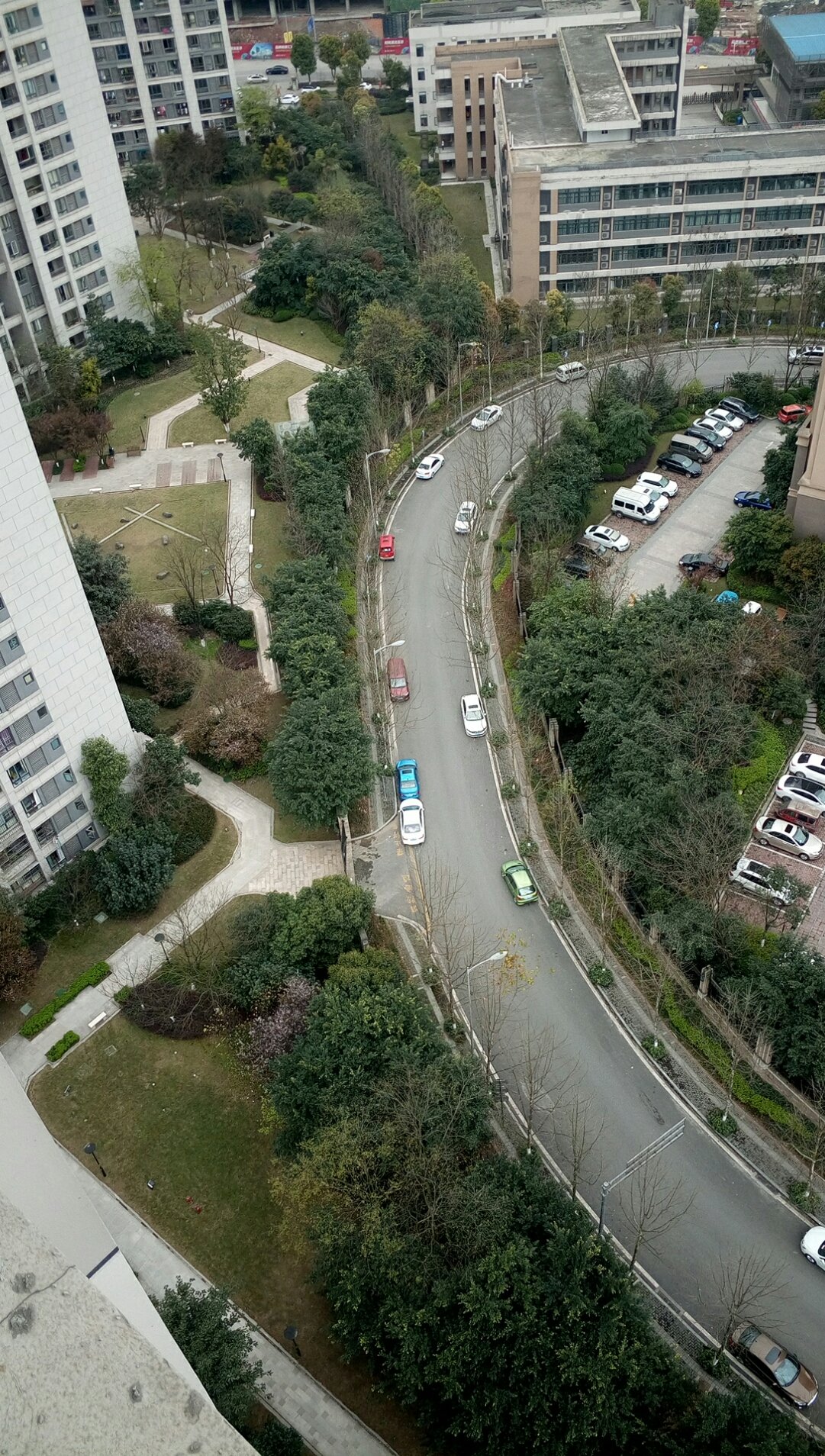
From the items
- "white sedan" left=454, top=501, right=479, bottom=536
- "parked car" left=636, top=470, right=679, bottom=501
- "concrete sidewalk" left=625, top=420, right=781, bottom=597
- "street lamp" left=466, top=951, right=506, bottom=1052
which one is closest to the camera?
"street lamp" left=466, top=951, right=506, bottom=1052

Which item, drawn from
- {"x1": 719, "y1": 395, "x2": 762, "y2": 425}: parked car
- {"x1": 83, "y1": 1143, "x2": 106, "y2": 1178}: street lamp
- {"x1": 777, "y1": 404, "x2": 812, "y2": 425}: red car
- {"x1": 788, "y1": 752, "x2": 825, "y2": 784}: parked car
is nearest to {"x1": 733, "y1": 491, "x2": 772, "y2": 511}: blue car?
{"x1": 777, "y1": 404, "x2": 812, "y2": 425}: red car

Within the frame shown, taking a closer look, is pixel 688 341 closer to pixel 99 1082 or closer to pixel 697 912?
pixel 697 912

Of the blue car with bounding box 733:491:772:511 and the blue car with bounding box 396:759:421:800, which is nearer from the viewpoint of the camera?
the blue car with bounding box 396:759:421:800

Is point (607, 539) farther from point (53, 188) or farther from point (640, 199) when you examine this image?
point (53, 188)

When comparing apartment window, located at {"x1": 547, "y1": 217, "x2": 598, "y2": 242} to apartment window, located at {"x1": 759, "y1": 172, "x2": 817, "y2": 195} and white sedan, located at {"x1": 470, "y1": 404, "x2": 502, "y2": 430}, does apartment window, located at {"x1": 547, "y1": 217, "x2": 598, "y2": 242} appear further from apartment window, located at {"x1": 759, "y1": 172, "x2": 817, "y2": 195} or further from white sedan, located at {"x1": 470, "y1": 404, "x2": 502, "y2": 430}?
white sedan, located at {"x1": 470, "y1": 404, "x2": 502, "y2": 430}

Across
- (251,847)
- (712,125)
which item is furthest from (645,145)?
(251,847)

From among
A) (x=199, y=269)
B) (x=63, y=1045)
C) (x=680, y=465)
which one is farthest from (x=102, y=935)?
(x=199, y=269)
